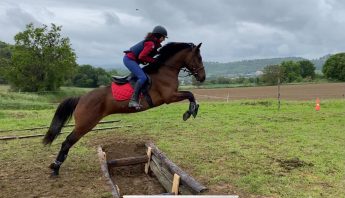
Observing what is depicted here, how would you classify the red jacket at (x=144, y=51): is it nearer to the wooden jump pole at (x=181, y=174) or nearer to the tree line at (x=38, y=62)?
the wooden jump pole at (x=181, y=174)

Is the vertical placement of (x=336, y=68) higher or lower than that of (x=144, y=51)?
higher

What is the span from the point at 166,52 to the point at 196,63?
0.61 meters

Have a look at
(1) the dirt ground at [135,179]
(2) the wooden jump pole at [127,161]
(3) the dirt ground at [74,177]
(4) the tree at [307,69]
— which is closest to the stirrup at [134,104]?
(3) the dirt ground at [74,177]

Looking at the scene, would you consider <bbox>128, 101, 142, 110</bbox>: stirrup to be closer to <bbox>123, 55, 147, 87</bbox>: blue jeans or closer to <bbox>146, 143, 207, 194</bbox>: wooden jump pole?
<bbox>123, 55, 147, 87</bbox>: blue jeans

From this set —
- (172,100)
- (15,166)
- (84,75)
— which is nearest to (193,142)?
(172,100)

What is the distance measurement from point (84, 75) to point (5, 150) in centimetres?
5936

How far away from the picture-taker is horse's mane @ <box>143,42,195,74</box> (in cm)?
659

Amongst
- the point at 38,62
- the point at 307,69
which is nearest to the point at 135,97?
the point at 38,62

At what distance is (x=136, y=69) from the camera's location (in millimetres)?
6312

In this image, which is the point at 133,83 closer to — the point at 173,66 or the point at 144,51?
the point at 144,51

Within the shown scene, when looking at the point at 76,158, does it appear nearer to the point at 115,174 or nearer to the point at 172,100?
the point at 115,174

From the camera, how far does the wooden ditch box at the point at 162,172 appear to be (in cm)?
510

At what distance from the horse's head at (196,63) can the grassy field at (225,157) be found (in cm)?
192

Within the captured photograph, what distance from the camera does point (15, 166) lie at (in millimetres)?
7684
